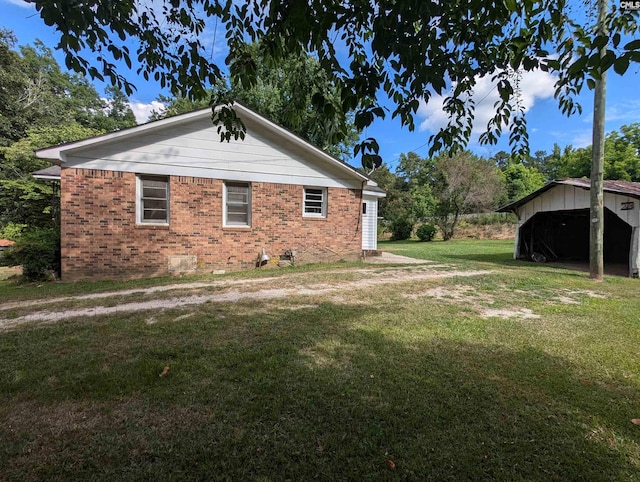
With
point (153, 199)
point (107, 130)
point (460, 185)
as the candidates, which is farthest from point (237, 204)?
point (107, 130)

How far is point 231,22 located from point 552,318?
20.1 ft

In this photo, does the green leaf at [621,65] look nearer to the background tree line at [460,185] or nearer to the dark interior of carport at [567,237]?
the dark interior of carport at [567,237]

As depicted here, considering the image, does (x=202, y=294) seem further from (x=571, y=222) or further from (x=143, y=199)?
(x=571, y=222)

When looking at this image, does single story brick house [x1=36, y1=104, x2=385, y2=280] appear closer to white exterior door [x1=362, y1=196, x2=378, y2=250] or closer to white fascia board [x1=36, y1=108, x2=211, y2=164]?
white fascia board [x1=36, y1=108, x2=211, y2=164]

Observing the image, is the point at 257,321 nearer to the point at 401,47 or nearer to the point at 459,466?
the point at 459,466

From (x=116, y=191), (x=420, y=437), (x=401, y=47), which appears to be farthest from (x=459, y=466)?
(x=116, y=191)

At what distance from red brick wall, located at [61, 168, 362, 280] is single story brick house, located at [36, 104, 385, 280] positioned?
27 mm

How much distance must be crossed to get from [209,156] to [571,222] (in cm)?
1838

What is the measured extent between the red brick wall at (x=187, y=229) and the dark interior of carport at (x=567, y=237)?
912 centimetres

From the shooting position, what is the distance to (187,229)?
31.6ft

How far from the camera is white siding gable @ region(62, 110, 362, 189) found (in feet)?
28.8

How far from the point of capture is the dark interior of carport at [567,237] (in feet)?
49.2

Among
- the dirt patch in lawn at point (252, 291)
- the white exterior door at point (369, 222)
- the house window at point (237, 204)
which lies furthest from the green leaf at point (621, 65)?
the white exterior door at point (369, 222)

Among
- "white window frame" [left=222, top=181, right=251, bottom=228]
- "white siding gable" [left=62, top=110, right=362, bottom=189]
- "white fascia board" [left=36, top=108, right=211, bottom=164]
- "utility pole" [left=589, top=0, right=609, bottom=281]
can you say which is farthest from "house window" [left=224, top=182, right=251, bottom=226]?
"utility pole" [left=589, top=0, right=609, bottom=281]
